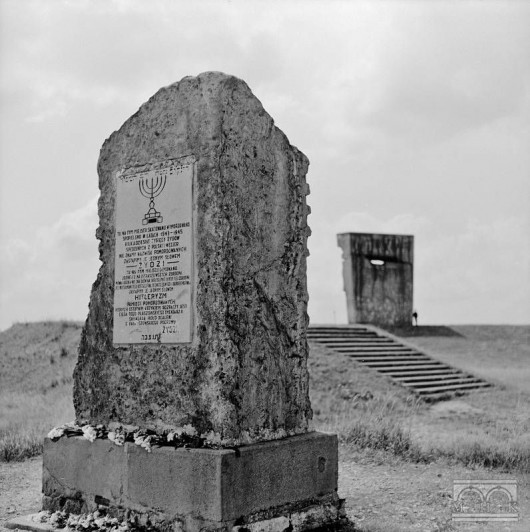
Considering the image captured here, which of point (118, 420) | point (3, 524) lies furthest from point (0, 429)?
point (118, 420)

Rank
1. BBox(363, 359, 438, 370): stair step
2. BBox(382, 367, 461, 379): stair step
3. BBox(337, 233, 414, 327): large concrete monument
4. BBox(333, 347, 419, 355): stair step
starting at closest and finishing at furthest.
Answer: BBox(382, 367, 461, 379): stair step
BBox(363, 359, 438, 370): stair step
BBox(333, 347, 419, 355): stair step
BBox(337, 233, 414, 327): large concrete monument

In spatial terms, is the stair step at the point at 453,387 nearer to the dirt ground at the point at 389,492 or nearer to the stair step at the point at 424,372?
the stair step at the point at 424,372

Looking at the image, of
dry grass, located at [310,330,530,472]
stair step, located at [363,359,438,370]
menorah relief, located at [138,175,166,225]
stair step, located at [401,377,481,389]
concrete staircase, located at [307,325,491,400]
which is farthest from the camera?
stair step, located at [363,359,438,370]

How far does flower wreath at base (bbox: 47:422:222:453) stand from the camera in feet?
15.2

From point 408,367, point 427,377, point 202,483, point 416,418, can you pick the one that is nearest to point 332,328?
point 408,367

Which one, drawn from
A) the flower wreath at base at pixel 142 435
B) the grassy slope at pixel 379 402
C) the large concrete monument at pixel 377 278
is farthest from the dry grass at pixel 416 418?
the large concrete monument at pixel 377 278

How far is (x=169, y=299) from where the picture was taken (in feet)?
16.1

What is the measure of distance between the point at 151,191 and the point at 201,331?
117cm

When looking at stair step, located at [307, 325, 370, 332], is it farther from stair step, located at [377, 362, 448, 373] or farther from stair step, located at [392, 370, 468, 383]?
stair step, located at [392, 370, 468, 383]

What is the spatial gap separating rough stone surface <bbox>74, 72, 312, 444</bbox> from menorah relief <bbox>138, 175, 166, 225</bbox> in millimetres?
169

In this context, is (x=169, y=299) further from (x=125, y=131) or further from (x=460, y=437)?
(x=460, y=437)

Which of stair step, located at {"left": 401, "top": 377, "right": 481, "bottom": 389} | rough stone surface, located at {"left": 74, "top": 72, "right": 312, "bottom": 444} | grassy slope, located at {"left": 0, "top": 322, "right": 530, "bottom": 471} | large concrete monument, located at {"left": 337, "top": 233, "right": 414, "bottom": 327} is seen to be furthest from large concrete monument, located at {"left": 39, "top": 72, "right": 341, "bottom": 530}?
large concrete monument, located at {"left": 337, "top": 233, "right": 414, "bottom": 327}

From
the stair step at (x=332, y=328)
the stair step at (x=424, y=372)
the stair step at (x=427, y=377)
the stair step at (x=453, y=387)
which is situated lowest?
the stair step at (x=453, y=387)

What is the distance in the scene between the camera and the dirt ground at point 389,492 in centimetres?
548
